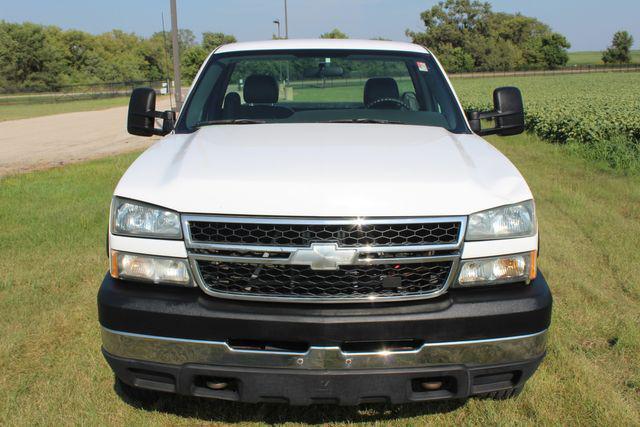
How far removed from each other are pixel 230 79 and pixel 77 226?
3.40m

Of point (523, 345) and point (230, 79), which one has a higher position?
point (230, 79)

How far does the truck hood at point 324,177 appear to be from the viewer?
2504mm

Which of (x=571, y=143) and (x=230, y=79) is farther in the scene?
(x=571, y=143)

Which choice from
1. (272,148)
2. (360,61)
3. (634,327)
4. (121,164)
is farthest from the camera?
(121,164)

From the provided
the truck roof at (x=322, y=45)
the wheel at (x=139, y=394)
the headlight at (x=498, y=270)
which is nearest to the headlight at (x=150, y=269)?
the wheel at (x=139, y=394)

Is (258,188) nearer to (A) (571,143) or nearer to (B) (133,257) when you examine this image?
(B) (133,257)

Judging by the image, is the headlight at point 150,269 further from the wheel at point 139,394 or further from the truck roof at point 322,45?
the truck roof at point 322,45

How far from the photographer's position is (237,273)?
2.56 metres

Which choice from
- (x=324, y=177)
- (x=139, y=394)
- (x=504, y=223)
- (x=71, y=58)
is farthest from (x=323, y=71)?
(x=71, y=58)

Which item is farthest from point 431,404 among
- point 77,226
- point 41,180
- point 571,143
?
point 571,143

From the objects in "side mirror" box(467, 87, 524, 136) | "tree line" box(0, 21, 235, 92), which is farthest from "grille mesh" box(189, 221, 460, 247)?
"tree line" box(0, 21, 235, 92)

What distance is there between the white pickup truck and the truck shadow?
1.66 feet

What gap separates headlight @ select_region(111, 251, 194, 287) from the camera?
2588 millimetres

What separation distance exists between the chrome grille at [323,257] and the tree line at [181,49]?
53862mm
